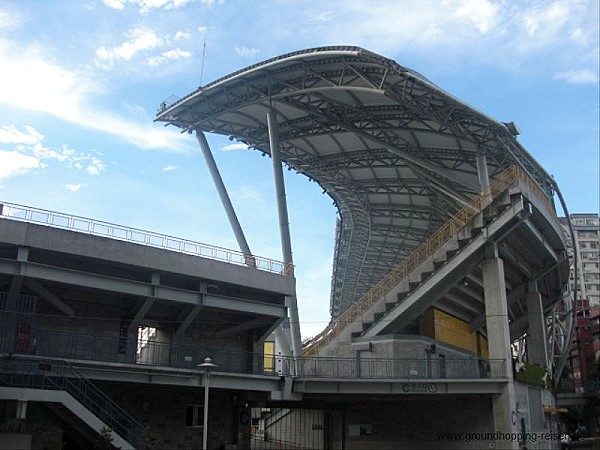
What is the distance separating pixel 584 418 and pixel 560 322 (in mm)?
17481

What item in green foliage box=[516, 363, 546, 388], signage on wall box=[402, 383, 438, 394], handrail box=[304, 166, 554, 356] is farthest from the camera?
green foliage box=[516, 363, 546, 388]

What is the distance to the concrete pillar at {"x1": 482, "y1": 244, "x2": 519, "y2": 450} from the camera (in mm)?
34781

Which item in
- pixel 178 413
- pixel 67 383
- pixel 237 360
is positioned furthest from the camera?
pixel 237 360

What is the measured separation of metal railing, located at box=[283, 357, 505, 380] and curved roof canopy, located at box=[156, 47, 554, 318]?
1394cm

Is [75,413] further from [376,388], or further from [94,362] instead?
[376,388]

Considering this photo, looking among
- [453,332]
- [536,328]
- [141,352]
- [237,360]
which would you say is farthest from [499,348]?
[141,352]

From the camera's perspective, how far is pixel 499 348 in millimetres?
37531

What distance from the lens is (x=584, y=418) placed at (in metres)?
82.1

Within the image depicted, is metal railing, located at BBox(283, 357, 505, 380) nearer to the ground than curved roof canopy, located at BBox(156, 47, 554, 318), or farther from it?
nearer to the ground

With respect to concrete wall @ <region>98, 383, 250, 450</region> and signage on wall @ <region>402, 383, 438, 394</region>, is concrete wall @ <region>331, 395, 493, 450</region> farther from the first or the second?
concrete wall @ <region>98, 383, 250, 450</region>

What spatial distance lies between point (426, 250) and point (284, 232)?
8.88m

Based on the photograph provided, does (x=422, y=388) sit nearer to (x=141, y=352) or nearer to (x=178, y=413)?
(x=178, y=413)

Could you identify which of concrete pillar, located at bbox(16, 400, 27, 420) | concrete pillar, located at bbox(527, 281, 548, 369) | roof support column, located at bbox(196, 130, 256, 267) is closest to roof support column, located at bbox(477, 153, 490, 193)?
concrete pillar, located at bbox(527, 281, 548, 369)

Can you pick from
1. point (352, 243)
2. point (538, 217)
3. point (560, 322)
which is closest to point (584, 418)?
point (560, 322)
